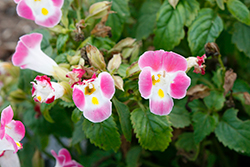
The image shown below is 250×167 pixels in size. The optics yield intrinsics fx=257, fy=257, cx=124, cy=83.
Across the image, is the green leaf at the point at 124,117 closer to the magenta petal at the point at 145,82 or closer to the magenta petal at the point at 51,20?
the magenta petal at the point at 145,82

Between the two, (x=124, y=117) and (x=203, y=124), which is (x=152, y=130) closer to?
(x=124, y=117)

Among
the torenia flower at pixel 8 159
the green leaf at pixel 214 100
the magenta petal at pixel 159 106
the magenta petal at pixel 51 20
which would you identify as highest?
the magenta petal at pixel 51 20

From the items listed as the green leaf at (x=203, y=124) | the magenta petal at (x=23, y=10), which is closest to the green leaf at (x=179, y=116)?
the green leaf at (x=203, y=124)

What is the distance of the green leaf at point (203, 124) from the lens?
2.41 ft

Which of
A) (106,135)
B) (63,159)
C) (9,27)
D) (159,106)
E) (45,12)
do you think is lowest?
(9,27)

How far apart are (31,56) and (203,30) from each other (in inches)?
19.3

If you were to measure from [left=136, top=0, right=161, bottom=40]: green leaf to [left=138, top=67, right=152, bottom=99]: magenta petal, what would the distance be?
0.41 m

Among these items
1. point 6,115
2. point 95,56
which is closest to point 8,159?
point 6,115

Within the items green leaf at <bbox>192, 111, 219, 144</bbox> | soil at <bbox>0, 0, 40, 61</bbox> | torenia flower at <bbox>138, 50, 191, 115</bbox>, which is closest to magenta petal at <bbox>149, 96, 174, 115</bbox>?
torenia flower at <bbox>138, 50, 191, 115</bbox>

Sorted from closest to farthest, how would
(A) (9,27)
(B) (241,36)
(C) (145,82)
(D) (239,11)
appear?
1. (C) (145,82)
2. (D) (239,11)
3. (B) (241,36)
4. (A) (9,27)

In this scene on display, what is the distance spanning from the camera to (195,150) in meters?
0.86

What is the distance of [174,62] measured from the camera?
1.78ft

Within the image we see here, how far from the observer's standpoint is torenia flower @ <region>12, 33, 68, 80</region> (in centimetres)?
59

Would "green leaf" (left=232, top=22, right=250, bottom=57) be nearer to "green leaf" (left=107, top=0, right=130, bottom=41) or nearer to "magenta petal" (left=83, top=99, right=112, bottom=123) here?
"green leaf" (left=107, top=0, right=130, bottom=41)
